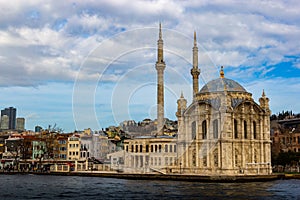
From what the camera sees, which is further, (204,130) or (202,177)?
(204,130)

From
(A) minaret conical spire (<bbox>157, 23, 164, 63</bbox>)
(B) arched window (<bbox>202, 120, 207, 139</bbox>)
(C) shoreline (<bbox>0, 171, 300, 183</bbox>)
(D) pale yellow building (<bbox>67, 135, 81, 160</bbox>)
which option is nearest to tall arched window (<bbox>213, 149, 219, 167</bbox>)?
(B) arched window (<bbox>202, 120, 207, 139</bbox>)

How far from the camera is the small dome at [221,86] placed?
75188 mm

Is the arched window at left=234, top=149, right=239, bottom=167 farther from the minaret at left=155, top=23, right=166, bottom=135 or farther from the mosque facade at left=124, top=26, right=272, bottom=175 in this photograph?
the minaret at left=155, top=23, right=166, bottom=135

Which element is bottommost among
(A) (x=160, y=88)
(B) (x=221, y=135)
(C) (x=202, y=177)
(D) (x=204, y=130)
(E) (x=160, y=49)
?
(C) (x=202, y=177)

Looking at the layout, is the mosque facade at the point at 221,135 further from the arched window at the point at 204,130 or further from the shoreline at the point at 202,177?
the shoreline at the point at 202,177

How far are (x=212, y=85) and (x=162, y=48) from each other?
22.8m

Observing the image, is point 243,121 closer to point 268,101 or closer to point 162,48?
point 268,101

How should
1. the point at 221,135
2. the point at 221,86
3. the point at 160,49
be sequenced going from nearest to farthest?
1. the point at 221,135
2. the point at 221,86
3. the point at 160,49

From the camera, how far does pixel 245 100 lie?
72.9m

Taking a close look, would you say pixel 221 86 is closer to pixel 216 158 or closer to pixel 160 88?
pixel 216 158

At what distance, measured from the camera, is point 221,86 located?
248 feet

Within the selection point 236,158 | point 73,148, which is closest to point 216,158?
point 236,158

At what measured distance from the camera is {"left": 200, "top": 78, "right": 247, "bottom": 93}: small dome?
2960 inches

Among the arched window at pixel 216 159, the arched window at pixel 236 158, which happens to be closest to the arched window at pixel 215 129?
the arched window at pixel 216 159
